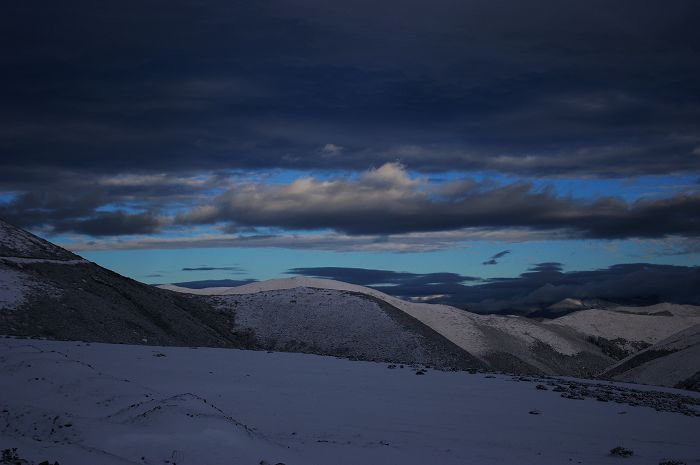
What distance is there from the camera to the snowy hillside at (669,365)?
146ft

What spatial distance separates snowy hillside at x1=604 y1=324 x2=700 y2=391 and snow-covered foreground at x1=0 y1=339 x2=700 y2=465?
25012mm

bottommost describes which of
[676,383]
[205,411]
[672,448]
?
[676,383]

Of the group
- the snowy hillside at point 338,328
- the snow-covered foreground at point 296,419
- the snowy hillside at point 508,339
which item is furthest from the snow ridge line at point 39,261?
the snowy hillside at point 508,339

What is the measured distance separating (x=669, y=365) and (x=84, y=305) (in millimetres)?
44403

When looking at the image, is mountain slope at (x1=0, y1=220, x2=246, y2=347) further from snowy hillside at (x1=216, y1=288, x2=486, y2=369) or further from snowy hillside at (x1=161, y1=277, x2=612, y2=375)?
snowy hillside at (x1=161, y1=277, x2=612, y2=375)

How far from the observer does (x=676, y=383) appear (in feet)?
143

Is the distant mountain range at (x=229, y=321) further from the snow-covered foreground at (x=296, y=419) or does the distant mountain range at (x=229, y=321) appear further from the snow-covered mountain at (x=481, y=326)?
the snow-covered foreground at (x=296, y=419)

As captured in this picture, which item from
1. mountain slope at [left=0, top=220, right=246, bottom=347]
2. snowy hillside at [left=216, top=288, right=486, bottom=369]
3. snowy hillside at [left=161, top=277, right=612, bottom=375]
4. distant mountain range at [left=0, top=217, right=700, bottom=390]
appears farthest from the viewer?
snowy hillside at [left=161, top=277, right=612, bottom=375]

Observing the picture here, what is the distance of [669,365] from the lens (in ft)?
159

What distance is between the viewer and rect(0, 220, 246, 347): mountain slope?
124ft

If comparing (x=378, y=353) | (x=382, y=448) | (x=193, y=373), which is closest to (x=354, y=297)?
(x=378, y=353)

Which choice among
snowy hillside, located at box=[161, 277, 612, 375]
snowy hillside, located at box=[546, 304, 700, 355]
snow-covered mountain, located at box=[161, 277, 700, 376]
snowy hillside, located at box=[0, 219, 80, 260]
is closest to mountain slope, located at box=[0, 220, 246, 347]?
snowy hillside, located at box=[0, 219, 80, 260]

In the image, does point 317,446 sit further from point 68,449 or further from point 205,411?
point 68,449

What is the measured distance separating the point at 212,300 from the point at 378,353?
65.0ft
